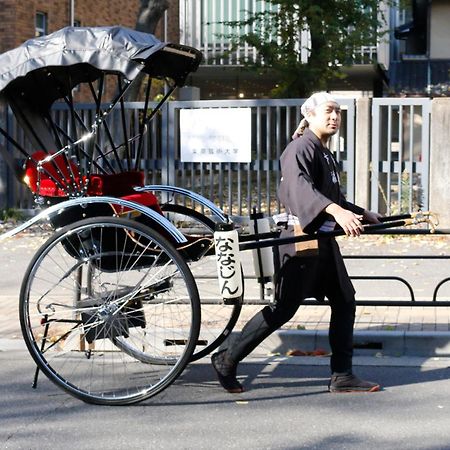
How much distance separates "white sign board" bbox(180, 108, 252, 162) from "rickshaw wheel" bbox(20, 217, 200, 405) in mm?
7476

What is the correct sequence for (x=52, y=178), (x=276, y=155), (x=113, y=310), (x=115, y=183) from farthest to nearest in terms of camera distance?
1. (x=276, y=155)
2. (x=115, y=183)
3. (x=52, y=178)
4. (x=113, y=310)

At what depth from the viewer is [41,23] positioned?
82.5 ft

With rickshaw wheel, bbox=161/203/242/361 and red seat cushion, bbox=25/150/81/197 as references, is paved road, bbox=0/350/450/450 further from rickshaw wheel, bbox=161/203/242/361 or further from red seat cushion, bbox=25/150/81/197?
red seat cushion, bbox=25/150/81/197

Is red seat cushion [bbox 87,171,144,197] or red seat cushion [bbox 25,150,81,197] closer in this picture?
red seat cushion [bbox 25,150,81,197]

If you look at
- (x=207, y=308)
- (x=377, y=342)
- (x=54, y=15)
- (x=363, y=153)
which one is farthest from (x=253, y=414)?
(x=54, y=15)

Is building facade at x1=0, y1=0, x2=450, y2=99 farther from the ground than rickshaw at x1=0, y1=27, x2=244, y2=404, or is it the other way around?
building facade at x1=0, y1=0, x2=450, y2=99

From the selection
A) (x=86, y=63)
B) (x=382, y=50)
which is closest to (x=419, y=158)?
(x=86, y=63)

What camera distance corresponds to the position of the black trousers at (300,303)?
611 centimetres

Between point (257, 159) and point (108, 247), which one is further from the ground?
point (257, 159)

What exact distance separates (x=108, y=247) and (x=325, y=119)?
156 cm

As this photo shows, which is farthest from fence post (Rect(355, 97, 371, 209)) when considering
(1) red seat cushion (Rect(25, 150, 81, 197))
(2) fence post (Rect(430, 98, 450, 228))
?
(1) red seat cushion (Rect(25, 150, 81, 197))

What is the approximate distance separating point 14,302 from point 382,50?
26.1m

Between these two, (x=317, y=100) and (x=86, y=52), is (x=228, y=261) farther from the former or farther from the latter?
(x=86, y=52)

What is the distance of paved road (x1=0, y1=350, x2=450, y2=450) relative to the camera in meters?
5.36
